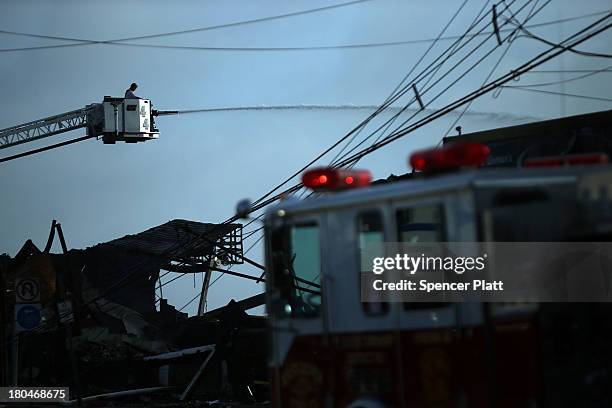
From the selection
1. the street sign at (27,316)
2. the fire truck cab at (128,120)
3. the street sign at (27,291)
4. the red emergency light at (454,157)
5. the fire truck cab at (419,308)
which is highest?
the fire truck cab at (128,120)

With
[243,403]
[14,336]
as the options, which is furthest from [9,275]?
[243,403]

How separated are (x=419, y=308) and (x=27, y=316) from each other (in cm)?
1374

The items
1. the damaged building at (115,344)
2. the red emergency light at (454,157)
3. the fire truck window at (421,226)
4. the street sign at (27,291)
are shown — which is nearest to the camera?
the red emergency light at (454,157)

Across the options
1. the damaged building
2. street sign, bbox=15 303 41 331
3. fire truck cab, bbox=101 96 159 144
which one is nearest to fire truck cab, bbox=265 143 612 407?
the damaged building

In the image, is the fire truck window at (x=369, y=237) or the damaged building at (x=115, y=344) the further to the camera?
the damaged building at (x=115, y=344)

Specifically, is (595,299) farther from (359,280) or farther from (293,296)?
(293,296)

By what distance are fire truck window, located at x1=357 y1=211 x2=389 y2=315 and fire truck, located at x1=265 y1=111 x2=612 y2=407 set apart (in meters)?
0.01

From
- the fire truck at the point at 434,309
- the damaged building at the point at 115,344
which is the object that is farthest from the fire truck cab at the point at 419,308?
the damaged building at the point at 115,344

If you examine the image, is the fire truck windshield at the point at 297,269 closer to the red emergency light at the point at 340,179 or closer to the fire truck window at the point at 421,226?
the red emergency light at the point at 340,179

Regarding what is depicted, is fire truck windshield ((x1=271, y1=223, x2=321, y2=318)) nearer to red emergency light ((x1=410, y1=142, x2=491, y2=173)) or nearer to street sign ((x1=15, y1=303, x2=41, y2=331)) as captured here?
red emergency light ((x1=410, y1=142, x2=491, y2=173))

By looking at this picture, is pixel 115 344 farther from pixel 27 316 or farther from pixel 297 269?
pixel 297 269

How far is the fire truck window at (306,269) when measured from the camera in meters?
9.02

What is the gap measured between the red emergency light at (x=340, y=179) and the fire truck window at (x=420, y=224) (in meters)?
0.82

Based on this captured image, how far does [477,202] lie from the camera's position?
24.6 ft
